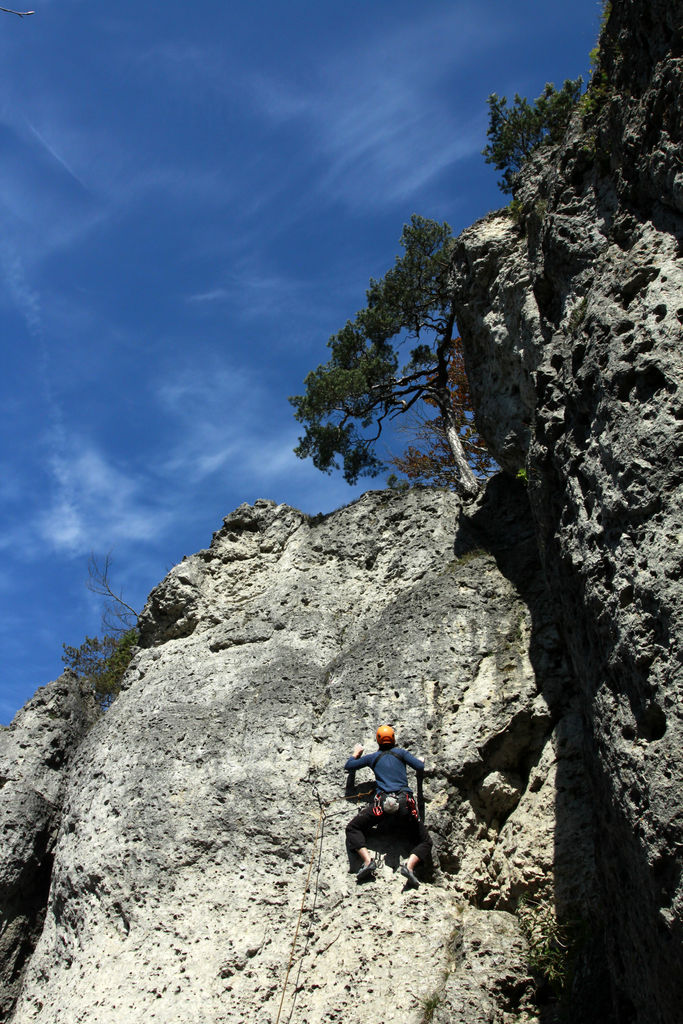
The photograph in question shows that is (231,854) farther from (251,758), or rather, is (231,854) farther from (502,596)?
(502,596)

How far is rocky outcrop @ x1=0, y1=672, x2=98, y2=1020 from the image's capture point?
9.69 meters

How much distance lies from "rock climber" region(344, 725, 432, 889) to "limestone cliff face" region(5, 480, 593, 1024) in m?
0.19

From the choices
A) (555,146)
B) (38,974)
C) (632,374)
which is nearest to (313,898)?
(38,974)

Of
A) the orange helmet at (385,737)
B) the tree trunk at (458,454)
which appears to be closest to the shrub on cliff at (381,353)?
the tree trunk at (458,454)

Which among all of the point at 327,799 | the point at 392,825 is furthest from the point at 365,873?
the point at 327,799

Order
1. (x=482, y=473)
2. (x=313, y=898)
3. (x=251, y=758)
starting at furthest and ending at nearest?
(x=482, y=473) < (x=251, y=758) < (x=313, y=898)

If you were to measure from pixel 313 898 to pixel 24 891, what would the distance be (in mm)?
4329

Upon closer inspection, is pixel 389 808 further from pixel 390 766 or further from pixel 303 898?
pixel 303 898

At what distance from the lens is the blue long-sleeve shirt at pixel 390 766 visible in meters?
8.02

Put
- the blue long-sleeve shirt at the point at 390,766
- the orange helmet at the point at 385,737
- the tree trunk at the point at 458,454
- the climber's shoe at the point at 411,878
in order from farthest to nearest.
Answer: the tree trunk at the point at 458,454, the orange helmet at the point at 385,737, the blue long-sleeve shirt at the point at 390,766, the climber's shoe at the point at 411,878

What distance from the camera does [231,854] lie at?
8.42m

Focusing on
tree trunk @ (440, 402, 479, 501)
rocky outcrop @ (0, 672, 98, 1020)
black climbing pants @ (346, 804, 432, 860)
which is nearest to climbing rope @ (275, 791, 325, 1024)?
black climbing pants @ (346, 804, 432, 860)

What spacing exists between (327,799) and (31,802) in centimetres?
438

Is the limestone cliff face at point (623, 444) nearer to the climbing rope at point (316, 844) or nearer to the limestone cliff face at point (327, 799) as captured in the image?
the limestone cliff face at point (327, 799)
